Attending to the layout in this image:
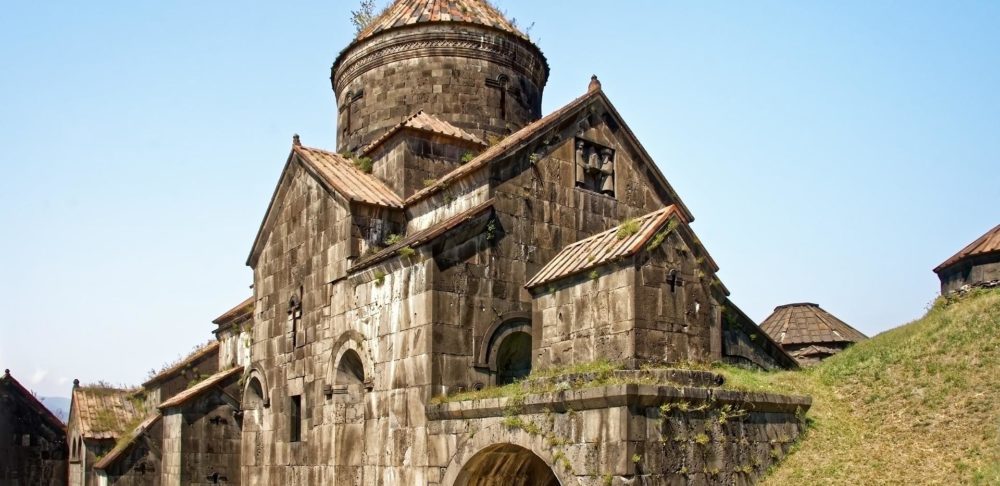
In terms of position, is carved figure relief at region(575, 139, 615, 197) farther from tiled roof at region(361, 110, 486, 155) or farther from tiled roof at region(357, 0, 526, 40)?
tiled roof at region(357, 0, 526, 40)

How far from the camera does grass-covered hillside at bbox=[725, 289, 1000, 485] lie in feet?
28.4

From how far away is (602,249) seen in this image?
10.3m

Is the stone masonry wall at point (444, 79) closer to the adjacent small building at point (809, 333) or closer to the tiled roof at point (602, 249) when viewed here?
the tiled roof at point (602, 249)

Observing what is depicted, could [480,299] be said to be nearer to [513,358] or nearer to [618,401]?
[513,358]

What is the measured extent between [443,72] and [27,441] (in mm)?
12300

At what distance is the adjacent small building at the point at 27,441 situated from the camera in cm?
1914

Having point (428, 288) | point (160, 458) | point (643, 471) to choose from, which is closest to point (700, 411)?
point (643, 471)

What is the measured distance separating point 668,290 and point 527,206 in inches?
114

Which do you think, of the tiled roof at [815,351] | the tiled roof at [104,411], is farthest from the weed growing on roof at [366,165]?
the tiled roof at [815,351]

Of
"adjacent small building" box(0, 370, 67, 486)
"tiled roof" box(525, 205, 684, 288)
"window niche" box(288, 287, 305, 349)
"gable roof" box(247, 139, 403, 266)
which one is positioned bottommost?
"adjacent small building" box(0, 370, 67, 486)

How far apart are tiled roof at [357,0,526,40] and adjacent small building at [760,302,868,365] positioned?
841 centimetres

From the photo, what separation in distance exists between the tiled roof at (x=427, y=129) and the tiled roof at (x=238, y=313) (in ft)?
14.7

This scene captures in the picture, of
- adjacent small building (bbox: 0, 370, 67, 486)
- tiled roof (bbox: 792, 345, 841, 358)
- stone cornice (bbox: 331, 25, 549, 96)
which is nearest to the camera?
stone cornice (bbox: 331, 25, 549, 96)

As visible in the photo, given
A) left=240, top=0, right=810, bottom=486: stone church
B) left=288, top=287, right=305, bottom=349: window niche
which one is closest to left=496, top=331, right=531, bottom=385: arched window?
left=240, top=0, right=810, bottom=486: stone church
